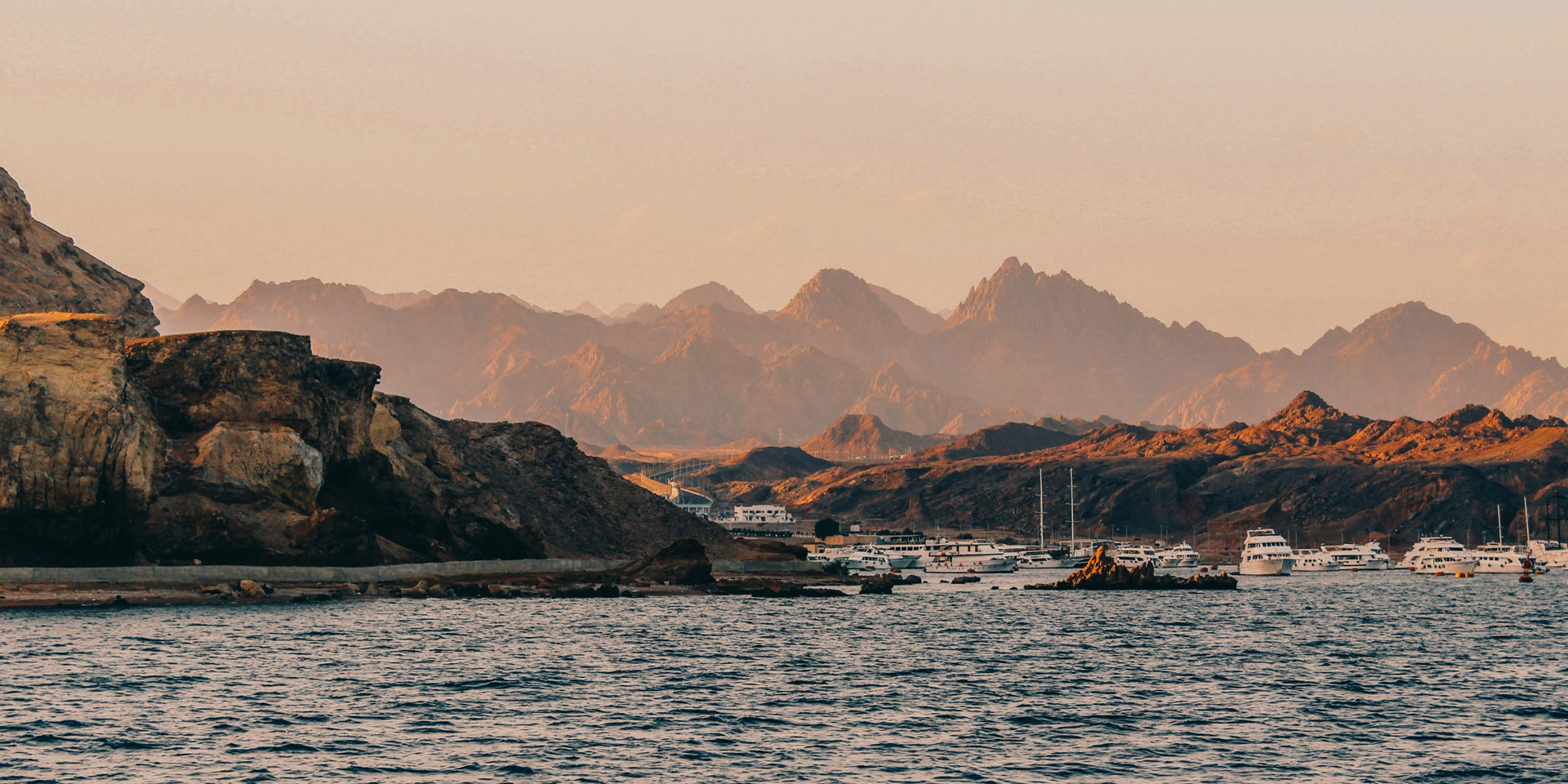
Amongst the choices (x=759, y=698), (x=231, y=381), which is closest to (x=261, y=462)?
(x=231, y=381)

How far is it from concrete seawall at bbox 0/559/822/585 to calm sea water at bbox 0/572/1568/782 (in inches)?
451

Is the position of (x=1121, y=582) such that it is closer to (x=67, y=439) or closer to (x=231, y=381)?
(x=231, y=381)

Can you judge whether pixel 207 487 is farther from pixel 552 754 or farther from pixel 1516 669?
pixel 1516 669

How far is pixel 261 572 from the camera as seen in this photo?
139 m

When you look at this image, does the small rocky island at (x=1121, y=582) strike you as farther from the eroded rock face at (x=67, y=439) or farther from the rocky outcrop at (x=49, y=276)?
the rocky outcrop at (x=49, y=276)

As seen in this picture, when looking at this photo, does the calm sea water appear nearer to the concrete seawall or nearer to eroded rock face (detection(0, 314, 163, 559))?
the concrete seawall

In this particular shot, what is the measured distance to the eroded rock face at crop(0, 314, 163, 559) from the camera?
126 metres

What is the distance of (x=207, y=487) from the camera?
137875 millimetres

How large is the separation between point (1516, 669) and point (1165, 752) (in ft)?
133

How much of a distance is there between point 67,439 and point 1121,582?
11207cm

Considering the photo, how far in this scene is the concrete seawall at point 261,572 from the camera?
126 metres

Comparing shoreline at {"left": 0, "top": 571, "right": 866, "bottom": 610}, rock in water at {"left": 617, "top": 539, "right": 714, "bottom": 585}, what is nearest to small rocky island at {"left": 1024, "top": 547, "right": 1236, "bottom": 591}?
shoreline at {"left": 0, "top": 571, "right": 866, "bottom": 610}

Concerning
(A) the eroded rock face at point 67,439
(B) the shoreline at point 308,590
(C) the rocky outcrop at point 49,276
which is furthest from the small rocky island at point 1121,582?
(C) the rocky outcrop at point 49,276

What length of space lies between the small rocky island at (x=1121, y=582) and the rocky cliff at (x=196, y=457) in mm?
67706
